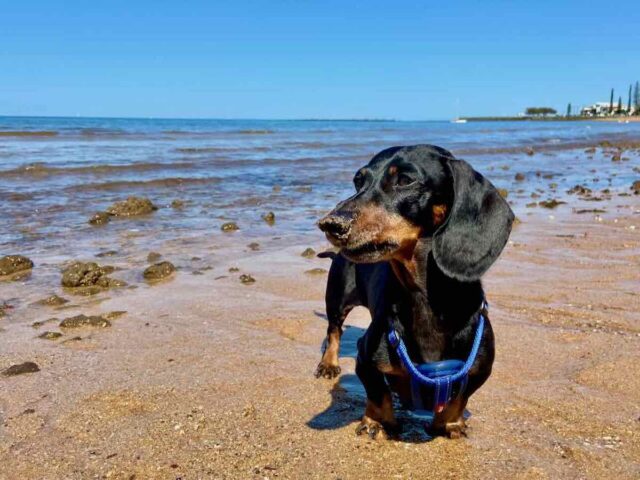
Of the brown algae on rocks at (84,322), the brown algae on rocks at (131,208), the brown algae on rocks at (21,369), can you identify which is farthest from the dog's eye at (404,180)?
the brown algae on rocks at (131,208)

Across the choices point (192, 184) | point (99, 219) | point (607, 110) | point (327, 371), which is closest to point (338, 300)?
point (327, 371)

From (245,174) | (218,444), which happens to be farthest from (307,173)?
(218,444)

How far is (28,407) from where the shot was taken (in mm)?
3133

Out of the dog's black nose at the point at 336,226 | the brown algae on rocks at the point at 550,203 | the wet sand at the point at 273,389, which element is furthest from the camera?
the brown algae on rocks at the point at 550,203

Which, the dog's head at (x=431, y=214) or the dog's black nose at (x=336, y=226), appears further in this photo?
the dog's head at (x=431, y=214)

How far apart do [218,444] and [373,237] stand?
1213 mm

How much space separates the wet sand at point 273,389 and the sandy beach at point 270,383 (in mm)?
11

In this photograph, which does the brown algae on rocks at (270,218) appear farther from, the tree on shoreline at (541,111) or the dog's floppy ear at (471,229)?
the tree on shoreline at (541,111)

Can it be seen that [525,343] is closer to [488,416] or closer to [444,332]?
[488,416]

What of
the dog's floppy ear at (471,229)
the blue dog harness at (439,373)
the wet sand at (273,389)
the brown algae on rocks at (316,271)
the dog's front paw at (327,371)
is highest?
the dog's floppy ear at (471,229)

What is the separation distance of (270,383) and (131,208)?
6372 mm

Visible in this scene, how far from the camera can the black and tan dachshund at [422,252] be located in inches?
97.3

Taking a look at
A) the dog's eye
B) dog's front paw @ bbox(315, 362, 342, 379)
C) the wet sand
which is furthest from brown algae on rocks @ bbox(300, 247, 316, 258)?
the dog's eye

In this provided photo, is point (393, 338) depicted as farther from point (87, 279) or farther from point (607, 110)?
point (607, 110)
